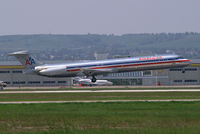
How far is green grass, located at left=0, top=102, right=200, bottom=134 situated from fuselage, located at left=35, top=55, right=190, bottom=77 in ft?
134

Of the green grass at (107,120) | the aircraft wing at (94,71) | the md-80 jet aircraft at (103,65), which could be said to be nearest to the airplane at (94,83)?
the md-80 jet aircraft at (103,65)

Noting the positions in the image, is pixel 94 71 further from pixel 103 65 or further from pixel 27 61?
pixel 27 61

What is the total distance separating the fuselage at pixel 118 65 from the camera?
8181cm

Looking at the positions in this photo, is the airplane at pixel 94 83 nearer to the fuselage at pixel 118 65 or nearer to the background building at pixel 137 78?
the background building at pixel 137 78

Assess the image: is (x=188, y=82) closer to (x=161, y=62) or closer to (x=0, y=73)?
(x=161, y=62)

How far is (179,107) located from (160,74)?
83.0 metres

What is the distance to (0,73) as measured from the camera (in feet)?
410

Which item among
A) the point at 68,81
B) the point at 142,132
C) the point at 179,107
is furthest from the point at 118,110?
the point at 68,81

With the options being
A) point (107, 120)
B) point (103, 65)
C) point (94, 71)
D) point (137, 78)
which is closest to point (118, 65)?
point (103, 65)

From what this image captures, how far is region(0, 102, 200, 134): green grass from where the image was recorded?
1067 inches

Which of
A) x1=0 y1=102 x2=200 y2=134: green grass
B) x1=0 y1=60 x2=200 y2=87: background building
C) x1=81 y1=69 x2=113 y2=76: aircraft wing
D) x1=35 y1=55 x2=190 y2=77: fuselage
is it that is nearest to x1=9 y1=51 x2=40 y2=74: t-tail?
x1=35 y1=55 x2=190 y2=77: fuselage

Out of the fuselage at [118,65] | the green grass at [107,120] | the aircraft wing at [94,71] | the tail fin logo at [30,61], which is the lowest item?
the green grass at [107,120]

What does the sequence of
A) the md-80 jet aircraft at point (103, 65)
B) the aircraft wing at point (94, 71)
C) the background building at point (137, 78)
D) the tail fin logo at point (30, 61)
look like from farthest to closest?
1. the background building at point (137, 78)
2. the tail fin logo at point (30, 61)
3. the aircraft wing at point (94, 71)
4. the md-80 jet aircraft at point (103, 65)

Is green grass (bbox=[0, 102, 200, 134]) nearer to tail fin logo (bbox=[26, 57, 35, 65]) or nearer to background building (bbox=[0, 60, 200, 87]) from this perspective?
tail fin logo (bbox=[26, 57, 35, 65])
